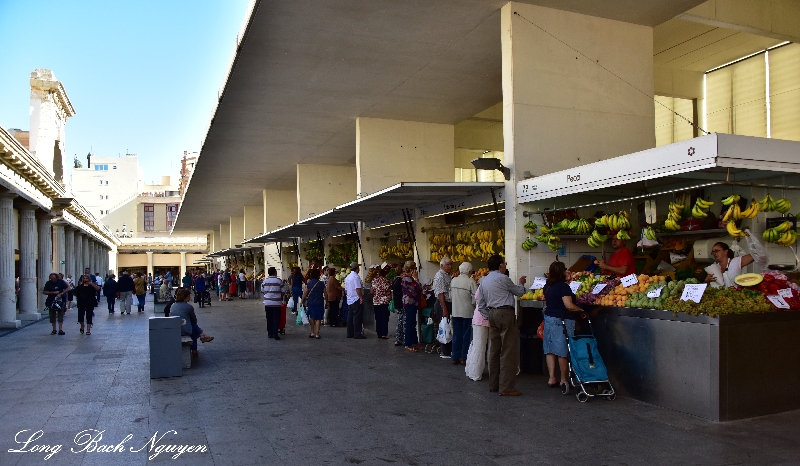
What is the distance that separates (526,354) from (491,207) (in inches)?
127

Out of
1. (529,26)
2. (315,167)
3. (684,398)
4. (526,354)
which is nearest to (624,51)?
(529,26)

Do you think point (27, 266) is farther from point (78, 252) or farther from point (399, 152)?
point (78, 252)

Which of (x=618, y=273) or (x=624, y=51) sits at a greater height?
(x=624, y=51)

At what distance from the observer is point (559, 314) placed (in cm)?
788

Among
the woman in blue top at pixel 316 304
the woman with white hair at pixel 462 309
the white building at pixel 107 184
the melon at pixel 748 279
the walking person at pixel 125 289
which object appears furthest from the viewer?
the white building at pixel 107 184

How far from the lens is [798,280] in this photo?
8352mm

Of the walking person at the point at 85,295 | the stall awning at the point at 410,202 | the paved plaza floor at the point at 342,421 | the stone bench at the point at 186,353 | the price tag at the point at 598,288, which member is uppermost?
the stall awning at the point at 410,202

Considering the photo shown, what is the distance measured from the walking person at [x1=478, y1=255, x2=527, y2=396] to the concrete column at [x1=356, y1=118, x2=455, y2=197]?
9.27 m

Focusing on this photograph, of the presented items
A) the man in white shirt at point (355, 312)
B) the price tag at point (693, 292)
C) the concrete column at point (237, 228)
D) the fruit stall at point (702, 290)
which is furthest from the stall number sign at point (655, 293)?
the concrete column at point (237, 228)

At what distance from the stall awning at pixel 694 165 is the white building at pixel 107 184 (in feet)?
275

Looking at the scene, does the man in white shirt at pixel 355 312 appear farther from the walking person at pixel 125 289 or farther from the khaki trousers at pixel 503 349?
the walking person at pixel 125 289

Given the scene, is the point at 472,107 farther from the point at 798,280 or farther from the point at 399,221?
the point at 798,280

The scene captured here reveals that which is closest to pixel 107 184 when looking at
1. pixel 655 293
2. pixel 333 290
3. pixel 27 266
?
pixel 27 266

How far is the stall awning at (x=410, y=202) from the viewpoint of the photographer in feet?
35.0
